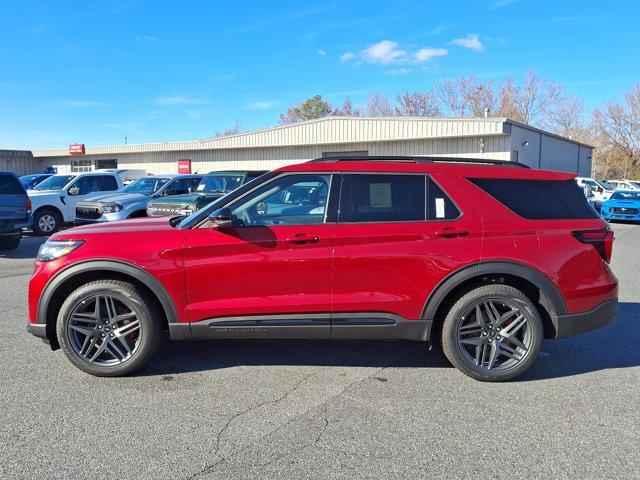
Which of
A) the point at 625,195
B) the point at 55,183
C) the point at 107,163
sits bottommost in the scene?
the point at 625,195

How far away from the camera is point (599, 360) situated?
4586 millimetres

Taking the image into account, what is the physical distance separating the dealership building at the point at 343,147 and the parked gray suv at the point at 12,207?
59.2 feet

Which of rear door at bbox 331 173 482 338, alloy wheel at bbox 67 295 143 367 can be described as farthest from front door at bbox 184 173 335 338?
alloy wheel at bbox 67 295 143 367

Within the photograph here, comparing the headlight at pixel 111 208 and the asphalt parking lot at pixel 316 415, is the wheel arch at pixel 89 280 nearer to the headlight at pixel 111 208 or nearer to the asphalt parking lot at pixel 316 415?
the asphalt parking lot at pixel 316 415

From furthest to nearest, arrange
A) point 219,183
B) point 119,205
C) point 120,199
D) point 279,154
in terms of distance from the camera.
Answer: point 279,154
point 219,183
point 120,199
point 119,205

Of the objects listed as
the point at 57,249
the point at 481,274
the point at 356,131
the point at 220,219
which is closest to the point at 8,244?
the point at 57,249

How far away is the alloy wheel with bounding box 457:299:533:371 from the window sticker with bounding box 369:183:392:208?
3.67 feet

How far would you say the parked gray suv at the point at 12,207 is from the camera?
33.1 ft

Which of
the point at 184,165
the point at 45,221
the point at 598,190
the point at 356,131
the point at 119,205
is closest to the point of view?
the point at 119,205

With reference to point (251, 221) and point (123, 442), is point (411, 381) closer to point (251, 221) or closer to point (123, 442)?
point (251, 221)

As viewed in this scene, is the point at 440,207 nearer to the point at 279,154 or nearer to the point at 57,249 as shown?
the point at 57,249

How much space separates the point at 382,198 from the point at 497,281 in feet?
3.91

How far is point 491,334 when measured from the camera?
4.09 metres

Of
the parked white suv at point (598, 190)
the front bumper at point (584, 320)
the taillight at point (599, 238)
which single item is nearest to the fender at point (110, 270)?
the front bumper at point (584, 320)
